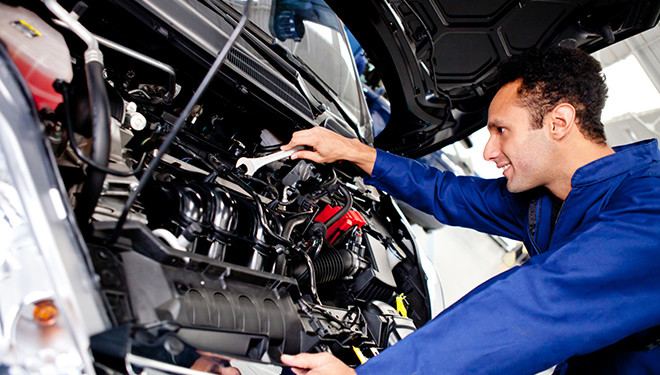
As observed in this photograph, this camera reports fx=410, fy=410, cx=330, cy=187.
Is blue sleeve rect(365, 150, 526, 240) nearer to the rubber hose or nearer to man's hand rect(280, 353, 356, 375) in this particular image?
man's hand rect(280, 353, 356, 375)

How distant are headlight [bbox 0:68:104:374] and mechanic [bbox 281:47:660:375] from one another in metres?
0.48

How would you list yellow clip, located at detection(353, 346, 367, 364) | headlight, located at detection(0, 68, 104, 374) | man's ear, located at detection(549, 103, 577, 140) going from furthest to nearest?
1. man's ear, located at detection(549, 103, 577, 140)
2. yellow clip, located at detection(353, 346, 367, 364)
3. headlight, located at detection(0, 68, 104, 374)

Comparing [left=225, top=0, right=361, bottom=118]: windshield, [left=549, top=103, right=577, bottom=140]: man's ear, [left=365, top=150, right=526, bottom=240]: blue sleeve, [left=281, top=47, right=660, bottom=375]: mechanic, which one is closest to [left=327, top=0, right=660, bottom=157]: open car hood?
[left=225, top=0, right=361, bottom=118]: windshield

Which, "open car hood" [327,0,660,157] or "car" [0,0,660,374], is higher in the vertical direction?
"open car hood" [327,0,660,157]

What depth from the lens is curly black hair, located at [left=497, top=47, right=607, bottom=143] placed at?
1.51 m

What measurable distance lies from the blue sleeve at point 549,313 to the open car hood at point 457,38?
3.67 feet

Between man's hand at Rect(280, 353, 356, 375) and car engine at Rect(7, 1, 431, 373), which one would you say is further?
man's hand at Rect(280, 353, 356, 375)

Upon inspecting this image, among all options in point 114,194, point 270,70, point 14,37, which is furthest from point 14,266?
point 270,70

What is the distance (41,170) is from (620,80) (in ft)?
22.9

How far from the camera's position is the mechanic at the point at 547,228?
1.06 metres

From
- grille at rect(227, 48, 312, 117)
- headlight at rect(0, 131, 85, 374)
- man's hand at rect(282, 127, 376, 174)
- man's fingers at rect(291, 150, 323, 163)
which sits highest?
grille at rect(227, 48, 312, 117)

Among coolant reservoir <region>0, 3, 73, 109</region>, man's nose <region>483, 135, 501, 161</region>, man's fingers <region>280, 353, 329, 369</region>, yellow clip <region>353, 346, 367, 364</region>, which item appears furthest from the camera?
man's nose <region>483, 135, 501, 161</region>

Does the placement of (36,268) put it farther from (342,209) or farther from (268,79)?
(342,209)

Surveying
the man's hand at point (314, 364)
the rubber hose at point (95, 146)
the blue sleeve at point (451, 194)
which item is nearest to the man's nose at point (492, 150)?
the blue sleeve at point (451, 194)
